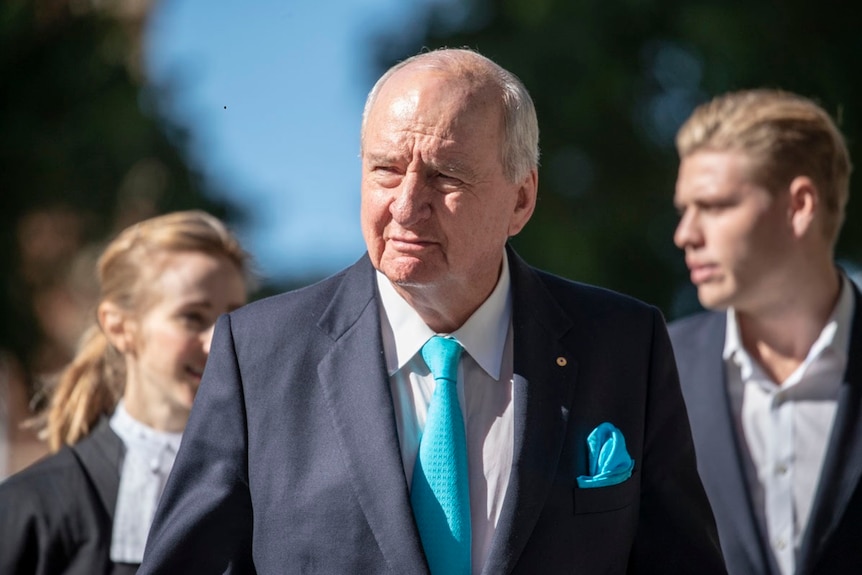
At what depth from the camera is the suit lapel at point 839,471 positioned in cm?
365

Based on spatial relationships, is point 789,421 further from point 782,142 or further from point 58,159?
point 58,159

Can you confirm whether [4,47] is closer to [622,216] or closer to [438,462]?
[622,216]

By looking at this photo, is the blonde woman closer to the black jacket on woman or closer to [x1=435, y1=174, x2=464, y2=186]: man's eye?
the black jacket on woman

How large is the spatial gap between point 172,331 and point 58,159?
23.6 ft

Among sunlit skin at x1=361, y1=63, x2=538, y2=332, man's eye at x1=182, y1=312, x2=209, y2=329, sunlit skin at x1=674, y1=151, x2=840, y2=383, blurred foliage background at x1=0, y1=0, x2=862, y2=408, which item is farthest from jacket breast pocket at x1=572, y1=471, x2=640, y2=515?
blurred foliage background at x1=0, y1=0, x2=862, y2=408

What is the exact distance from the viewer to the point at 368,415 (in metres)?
2.62

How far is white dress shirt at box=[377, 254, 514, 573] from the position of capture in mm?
2650

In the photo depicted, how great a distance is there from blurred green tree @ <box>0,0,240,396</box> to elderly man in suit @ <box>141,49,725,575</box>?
331 inches

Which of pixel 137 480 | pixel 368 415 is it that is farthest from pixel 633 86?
pixel 368 415

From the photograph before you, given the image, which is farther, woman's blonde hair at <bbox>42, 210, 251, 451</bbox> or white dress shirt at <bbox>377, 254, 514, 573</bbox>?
woman's blonde hair at <bbox>42, 210, 251, 451</bbox>

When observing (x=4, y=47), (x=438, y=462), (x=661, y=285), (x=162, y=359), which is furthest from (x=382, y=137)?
(x=4, y=47)

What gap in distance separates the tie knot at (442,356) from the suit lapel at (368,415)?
101 mm

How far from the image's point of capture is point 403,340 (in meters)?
2.78

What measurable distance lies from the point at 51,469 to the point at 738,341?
83.8 inches
